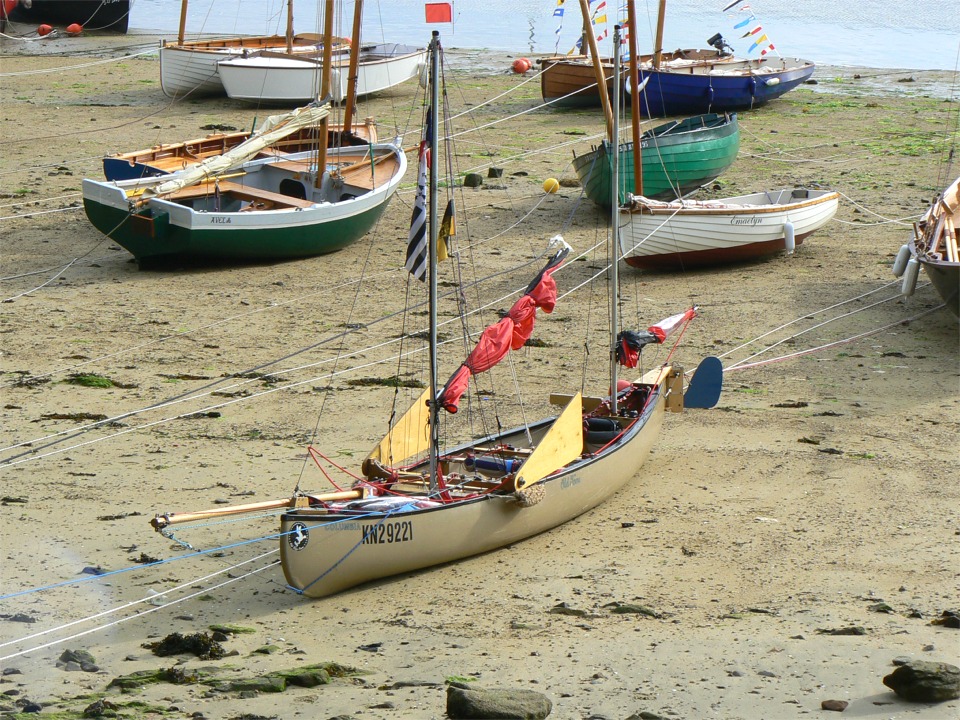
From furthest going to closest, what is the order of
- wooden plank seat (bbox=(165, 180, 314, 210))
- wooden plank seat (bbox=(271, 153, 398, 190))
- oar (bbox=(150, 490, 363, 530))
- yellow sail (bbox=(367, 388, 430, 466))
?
1. wooden plank seat (bbox=(271, 153, 398, 190))
2. wooden plank seat (bbox=(165, 180, 314, 210))
3. yellow sail (bbox=(367, 388, 430, 466))
4. oar (bbox=(150, 490, 363, 530))

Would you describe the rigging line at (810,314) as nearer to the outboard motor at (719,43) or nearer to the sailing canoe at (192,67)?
the outboard motor at (719,43)

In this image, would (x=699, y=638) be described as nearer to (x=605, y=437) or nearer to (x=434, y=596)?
(x=434, y=596)

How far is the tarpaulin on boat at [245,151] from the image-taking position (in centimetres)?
1955

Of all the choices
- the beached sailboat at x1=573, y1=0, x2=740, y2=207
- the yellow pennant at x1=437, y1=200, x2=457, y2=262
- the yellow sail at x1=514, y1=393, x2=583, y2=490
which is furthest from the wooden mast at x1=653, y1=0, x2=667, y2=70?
the yellow pennant at x1=437, y1=200, x2=457, y2=262

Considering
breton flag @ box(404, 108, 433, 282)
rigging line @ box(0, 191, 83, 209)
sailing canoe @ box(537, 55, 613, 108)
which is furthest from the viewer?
sailing canoe @ box(537, 55, 613, 108)

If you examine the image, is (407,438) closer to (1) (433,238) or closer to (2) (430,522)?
(2) (430,522)

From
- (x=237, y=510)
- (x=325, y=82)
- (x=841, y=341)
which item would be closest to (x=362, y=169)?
(x=325, y=82)

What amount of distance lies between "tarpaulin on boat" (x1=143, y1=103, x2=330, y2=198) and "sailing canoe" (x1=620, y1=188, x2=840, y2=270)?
5.04m

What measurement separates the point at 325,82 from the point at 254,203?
2208mm

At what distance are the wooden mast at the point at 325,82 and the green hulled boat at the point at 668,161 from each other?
A: 4.22 meters

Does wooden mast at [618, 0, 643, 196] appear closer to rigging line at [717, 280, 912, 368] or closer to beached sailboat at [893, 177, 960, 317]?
rigging line at [717, 280, 912, 368]

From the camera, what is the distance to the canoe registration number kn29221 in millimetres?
10570

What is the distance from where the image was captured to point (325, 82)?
69.2ft

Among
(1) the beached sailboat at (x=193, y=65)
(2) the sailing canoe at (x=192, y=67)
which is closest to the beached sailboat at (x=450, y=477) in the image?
(1) the beached sailboat at (x=193, y=65)
